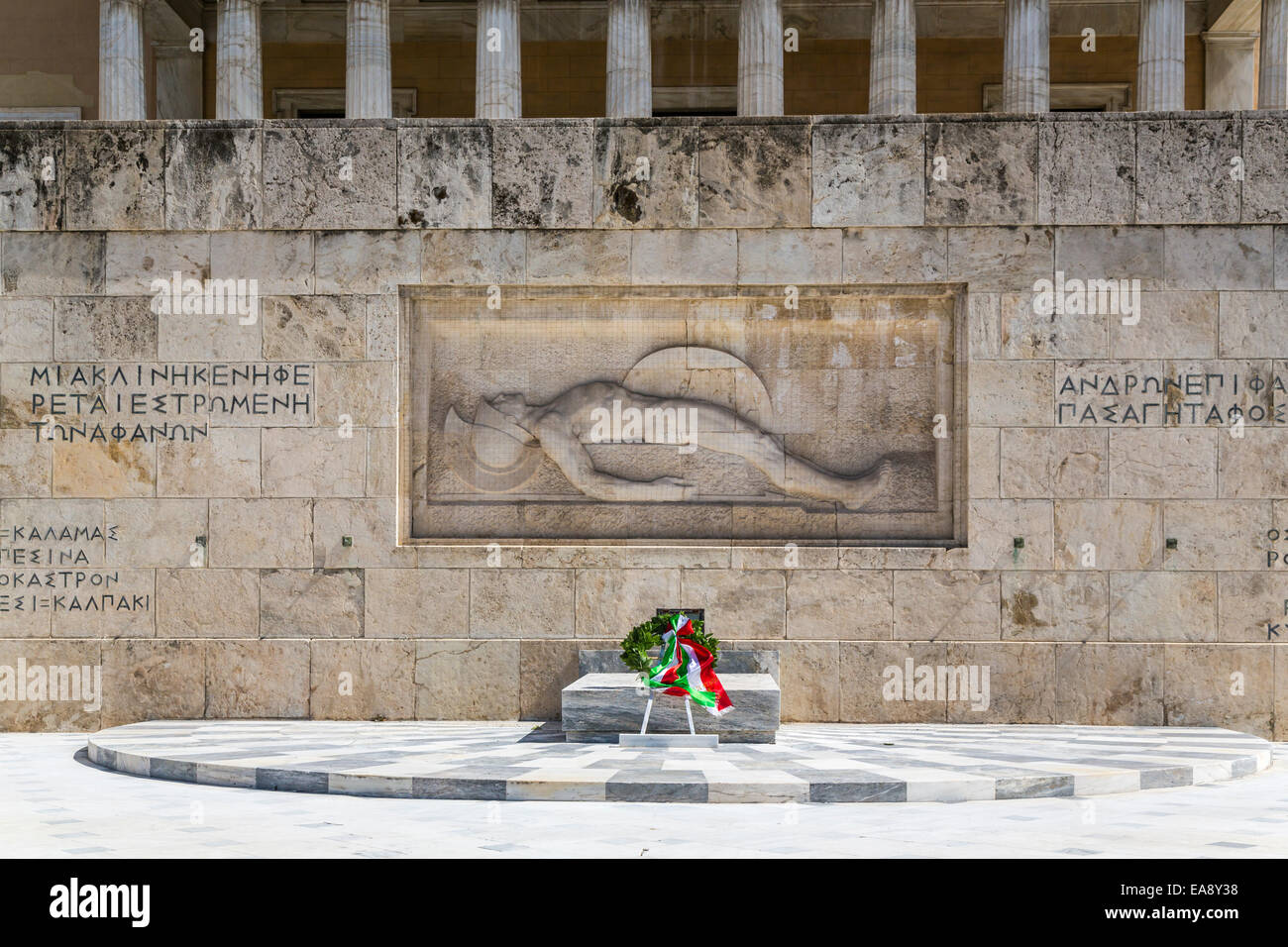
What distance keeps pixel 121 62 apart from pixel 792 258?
10.2 metres

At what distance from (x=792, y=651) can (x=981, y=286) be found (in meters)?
5.09

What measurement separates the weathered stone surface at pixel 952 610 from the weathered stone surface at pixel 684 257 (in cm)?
461

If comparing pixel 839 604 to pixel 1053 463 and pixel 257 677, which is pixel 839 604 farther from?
pixel 257 677

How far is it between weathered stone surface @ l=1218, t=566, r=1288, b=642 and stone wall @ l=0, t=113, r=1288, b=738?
0.04m

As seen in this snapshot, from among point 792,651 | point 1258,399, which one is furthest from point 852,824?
point 1258,399

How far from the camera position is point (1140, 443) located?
54.5 ft

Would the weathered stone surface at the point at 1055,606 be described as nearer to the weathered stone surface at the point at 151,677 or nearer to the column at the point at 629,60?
the column at the point at 629,60

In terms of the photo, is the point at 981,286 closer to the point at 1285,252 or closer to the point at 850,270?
the point at 850,270

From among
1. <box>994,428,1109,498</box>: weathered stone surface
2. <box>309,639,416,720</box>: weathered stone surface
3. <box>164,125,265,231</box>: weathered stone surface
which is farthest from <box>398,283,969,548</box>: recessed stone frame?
<box>164,125,265,231</box>: weathered stone surface

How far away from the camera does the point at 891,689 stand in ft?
54.3

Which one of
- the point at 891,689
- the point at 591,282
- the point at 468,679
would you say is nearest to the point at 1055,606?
the point at 891,689

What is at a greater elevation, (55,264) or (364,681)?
(55,264)

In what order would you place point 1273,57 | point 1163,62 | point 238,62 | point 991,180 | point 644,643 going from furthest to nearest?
point 1163,62, point 238,62, point 1273,57, point 991,180, point 644,643

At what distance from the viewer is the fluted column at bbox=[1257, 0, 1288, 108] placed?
1873 centimetres
